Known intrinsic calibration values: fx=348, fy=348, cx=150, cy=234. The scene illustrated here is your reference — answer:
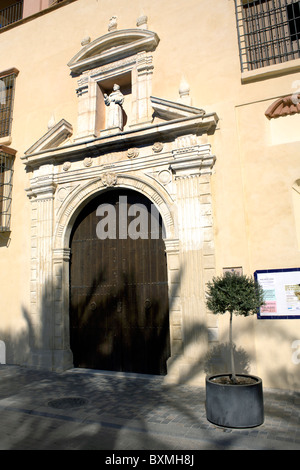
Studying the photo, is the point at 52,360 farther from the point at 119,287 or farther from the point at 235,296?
the point at 235,296

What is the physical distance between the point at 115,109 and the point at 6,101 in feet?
14.1

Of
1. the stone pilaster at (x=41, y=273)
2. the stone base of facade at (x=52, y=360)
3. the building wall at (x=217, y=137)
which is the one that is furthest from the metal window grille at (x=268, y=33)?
the stone base of facade at (x=52, y=360)

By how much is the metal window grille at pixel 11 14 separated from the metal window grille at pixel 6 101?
123 inches

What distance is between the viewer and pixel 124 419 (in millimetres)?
4840

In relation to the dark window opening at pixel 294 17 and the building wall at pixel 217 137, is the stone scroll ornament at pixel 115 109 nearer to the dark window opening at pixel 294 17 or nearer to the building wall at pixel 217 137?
the building wall at pixel 217 137

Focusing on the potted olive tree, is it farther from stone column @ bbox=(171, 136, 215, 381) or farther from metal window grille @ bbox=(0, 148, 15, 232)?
metal window grille @ bbox=(0, 148, 15, 232)

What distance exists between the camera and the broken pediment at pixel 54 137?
8.91 meters

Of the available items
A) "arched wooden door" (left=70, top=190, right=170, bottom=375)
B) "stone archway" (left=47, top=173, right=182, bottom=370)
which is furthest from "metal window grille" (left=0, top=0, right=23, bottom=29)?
"arched wooden door" (left=70, top=190, right=170, bottom=375)

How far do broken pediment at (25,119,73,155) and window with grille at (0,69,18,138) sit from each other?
1.91 metres

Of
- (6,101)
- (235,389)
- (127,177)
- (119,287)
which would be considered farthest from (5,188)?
(235,389)

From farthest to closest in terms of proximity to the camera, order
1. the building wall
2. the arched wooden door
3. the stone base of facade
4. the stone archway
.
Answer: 1. the stone base of facade
2. the arched wooden door
3. the stone archway
4. the building wall

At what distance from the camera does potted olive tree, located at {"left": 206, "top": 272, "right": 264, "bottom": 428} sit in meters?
4.48
